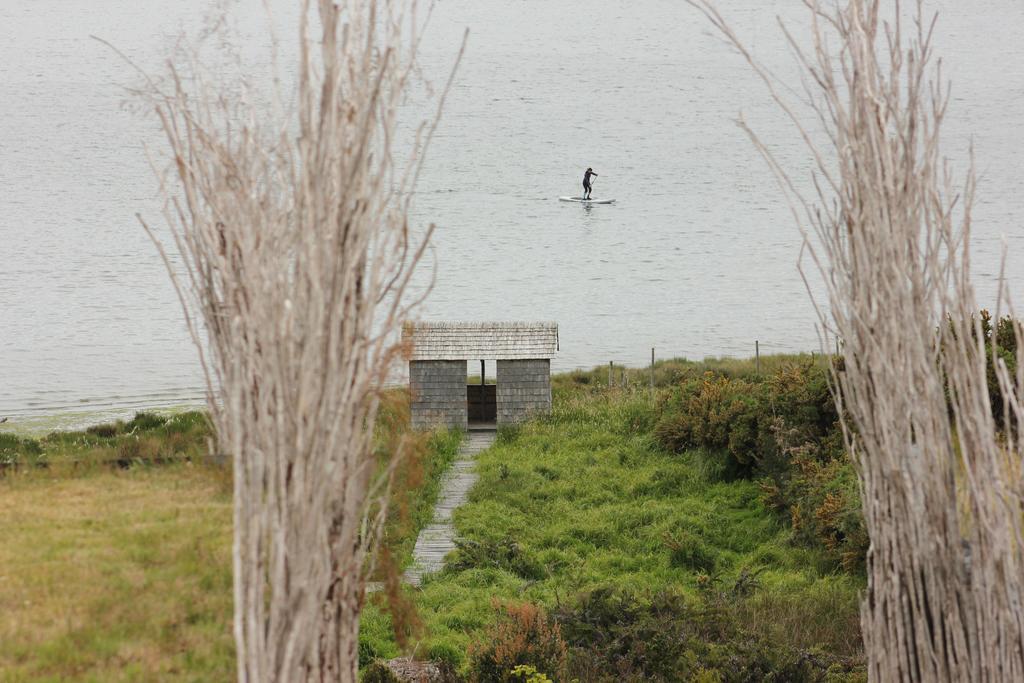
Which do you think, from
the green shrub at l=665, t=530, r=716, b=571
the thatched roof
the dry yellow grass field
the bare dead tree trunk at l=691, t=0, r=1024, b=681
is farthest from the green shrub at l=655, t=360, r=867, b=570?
the dry yellow grass field

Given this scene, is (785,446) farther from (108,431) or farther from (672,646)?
(108,431)

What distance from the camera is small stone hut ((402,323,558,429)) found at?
577 inches

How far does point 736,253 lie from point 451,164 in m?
21.9

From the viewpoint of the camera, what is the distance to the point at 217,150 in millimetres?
2930

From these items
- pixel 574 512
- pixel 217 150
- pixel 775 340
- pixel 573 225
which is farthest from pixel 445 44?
A: pixel 217 150

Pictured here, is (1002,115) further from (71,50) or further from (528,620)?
(528,620)

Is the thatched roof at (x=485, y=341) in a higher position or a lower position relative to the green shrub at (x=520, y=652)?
higher

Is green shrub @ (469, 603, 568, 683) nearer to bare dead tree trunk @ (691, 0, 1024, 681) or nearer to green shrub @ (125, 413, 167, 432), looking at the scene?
bare dead tree trunk @ (691, 0, 1024, 681)

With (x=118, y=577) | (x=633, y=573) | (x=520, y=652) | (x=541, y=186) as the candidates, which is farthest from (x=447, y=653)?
(x=541, y=186)

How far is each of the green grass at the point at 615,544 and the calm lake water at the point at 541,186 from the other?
3763 mm

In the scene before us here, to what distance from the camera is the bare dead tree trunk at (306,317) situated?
8.73ft

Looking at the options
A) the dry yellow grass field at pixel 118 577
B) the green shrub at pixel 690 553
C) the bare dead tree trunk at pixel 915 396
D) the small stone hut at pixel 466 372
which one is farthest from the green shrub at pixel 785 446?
the dry yellow grass field at pixel 118 577

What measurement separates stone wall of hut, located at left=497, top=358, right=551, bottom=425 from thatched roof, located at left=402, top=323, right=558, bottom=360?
0.43 feet

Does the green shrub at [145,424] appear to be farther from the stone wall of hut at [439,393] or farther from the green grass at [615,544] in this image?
the stone wall of hut at [439,393]
